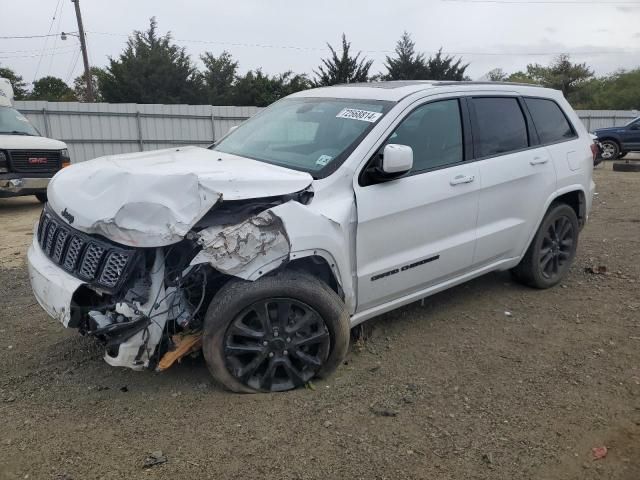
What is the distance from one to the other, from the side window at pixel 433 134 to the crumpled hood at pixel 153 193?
868 millimetres

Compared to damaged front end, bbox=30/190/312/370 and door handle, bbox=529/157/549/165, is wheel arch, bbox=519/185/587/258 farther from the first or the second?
damaged front end, bbox=30/190/312/370

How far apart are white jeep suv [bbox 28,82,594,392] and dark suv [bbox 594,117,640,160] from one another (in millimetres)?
16946

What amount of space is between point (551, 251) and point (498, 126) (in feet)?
4.58

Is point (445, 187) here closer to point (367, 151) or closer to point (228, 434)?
point (367, 151)

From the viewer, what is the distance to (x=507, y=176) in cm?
433

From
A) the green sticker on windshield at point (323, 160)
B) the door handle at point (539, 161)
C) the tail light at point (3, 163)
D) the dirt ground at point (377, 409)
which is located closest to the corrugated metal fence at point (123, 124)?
the tail light at point (3, 163)

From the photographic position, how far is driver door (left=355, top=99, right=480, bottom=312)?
348 cm

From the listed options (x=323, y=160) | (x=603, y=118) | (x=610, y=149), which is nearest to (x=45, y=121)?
(x=323, y=160)

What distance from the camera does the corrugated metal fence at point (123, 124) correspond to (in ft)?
51.5

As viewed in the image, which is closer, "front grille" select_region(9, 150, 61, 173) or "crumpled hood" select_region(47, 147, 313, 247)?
"crumpled hood" select_region(47, 147, 313, 247)

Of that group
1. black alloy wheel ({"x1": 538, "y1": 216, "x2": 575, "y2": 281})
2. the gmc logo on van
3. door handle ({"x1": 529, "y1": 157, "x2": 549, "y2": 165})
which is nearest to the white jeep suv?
door handle ({"x1": 529, "y1": 157, "x2": 549, "y2": 165})

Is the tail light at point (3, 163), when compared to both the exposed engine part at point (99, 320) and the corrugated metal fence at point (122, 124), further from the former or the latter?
the exposed engine part at point (99, 320)

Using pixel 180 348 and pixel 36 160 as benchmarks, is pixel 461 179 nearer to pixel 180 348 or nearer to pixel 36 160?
pixel 180 348

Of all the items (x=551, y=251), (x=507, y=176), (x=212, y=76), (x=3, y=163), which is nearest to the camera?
(x=507, y=176)
